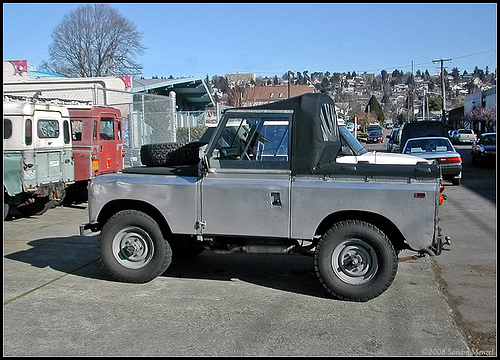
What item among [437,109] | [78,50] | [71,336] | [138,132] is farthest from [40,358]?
[437,109]

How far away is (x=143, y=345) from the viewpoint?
493 centimetres

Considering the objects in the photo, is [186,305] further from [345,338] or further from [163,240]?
[345,338]

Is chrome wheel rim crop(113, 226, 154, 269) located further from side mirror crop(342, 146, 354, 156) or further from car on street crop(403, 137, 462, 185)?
car on street crop(403, 137, 462, 185)

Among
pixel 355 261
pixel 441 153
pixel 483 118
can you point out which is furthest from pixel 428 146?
pixel 483 118

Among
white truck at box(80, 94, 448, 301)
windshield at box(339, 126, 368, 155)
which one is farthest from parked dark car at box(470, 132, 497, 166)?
white truck at box(80, 94, 448, 301)

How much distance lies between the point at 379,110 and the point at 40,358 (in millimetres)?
109929

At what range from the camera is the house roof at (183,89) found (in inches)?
1203

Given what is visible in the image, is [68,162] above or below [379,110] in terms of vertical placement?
below

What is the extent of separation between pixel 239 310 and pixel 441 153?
13.0 m

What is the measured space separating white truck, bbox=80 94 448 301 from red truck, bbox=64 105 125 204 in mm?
7044

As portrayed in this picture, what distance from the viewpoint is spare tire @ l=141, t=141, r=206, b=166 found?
7320mm

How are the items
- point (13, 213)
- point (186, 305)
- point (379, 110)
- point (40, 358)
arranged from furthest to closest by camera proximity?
point (379, 110) → point (13, 213) → point (186, 305) → point (40, 358)

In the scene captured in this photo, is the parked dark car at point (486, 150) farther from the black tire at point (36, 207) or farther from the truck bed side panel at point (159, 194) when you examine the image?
the truck bed side panel at point (159, 194)

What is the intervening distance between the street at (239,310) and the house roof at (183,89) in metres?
20.6
